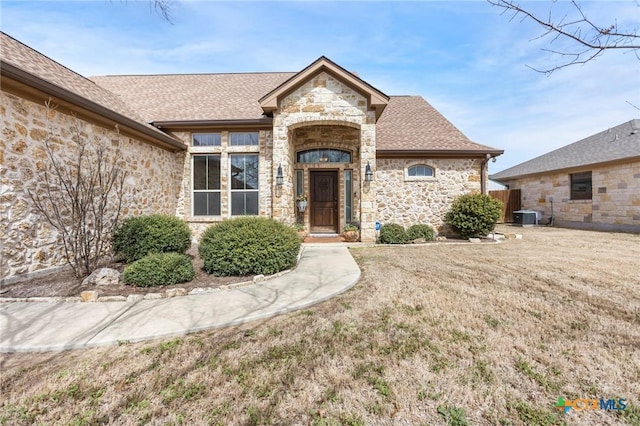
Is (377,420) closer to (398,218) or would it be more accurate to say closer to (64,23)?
(64,23)

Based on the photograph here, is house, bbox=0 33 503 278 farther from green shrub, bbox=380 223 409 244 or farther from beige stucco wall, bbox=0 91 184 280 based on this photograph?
green shrub, bbox=380 223 409 244

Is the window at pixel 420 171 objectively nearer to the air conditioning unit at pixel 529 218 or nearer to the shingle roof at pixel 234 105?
the shingle roof at pixel 234 105

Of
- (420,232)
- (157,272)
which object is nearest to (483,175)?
(420,232)

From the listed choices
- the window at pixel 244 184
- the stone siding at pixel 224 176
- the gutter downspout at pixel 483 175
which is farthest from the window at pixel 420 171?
the window at pixel 244 184

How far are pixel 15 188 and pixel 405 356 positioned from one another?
681cm

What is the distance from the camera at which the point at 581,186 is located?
14172 millimetres

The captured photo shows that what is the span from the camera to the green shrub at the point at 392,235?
9.17 meters

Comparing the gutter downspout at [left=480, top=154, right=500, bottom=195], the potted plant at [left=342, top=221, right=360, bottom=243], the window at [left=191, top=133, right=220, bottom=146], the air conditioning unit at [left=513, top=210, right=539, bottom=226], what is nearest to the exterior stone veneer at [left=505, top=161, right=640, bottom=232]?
the air conditioning unit at [left=513, top=210, right=539, bottom=226]

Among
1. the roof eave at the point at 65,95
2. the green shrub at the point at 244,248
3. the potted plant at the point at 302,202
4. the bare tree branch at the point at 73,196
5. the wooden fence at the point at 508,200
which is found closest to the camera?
the roof eave at the point at 65,95

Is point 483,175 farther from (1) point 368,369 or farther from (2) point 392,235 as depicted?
(1) point 368,369

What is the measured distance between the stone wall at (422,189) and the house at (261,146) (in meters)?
0.04

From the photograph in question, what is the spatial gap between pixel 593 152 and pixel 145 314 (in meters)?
21.7

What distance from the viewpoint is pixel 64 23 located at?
5215 millimetres

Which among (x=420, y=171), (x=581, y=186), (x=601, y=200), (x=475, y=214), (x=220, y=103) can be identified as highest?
(x=220, y=103)
